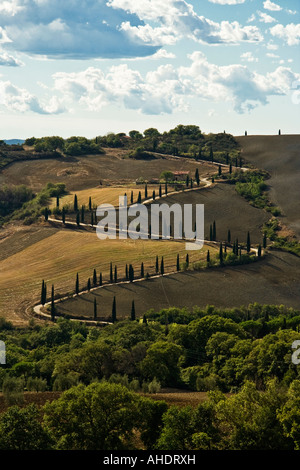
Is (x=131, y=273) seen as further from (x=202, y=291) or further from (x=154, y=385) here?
(x=154, y=385)

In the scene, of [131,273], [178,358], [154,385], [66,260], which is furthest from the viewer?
[66,260]

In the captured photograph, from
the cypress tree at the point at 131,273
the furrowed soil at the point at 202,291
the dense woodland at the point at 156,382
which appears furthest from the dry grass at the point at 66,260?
the dense woodland at the point at 156,382

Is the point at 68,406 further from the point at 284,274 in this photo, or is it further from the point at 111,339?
the point at 284,274

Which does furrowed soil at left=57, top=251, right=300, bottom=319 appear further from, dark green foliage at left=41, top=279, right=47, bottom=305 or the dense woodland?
the dense woodland

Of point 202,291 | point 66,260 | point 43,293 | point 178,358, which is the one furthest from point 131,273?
point 178,358

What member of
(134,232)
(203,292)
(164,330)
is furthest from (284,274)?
(164,330)

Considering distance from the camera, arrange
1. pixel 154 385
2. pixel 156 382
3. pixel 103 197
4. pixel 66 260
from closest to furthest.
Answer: pixel 154 385, pixel 156 382, pixel 66 260, pixel 103 197

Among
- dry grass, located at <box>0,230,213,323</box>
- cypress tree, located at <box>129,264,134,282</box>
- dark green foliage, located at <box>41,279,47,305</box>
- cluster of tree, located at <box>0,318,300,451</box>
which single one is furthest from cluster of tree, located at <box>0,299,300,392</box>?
dry grass, located at <box>0,230,213,323</box>
